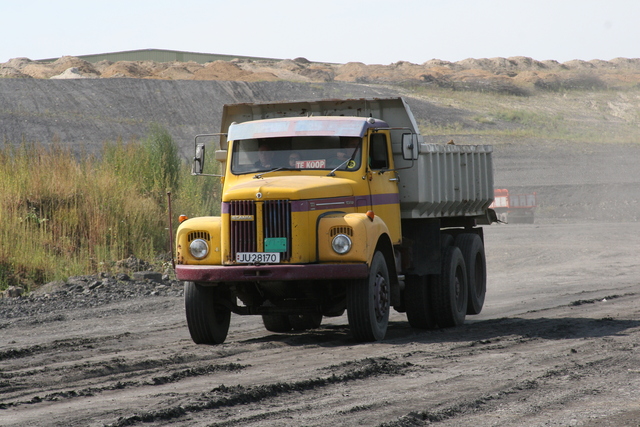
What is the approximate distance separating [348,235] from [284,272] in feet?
2.72

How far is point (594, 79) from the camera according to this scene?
87.0m

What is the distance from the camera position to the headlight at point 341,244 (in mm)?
9883

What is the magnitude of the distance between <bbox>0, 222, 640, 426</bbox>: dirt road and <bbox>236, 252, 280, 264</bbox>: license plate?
1005 mm

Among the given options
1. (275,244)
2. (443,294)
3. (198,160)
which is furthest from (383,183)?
(198,160)

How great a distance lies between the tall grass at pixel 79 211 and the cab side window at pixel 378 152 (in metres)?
8.60

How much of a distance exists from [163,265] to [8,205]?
11.4ft

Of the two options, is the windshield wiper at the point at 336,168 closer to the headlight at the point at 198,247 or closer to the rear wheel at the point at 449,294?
the headlight at the point at 198,247

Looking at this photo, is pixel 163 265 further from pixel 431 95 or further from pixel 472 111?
pixel 431 95

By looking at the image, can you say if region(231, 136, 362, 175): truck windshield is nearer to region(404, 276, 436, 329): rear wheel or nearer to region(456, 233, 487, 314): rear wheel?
region(404, 276, 436, 329): rear wheel

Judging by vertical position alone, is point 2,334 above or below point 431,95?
below

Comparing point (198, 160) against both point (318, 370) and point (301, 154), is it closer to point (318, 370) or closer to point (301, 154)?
point (301, 154)

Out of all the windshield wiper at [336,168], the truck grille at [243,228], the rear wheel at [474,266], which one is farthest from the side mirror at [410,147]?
the rear wheel at [474,266]

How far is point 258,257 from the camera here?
9938 millimetres

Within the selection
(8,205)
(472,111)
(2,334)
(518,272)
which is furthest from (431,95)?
(2,334)
